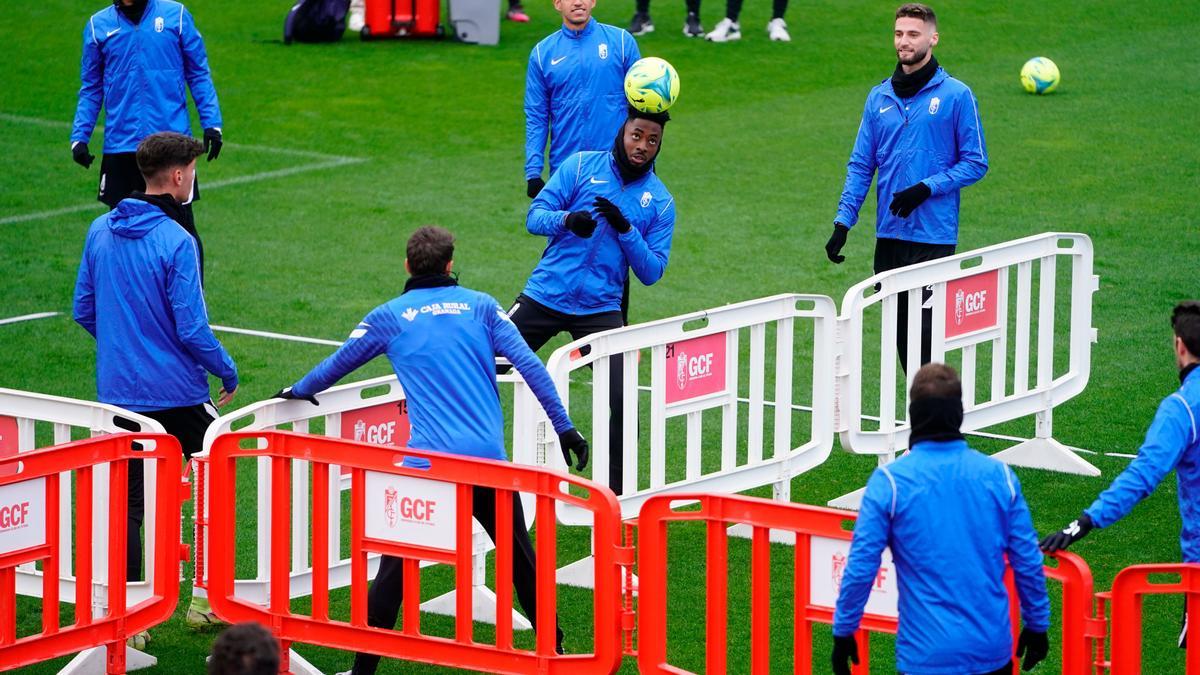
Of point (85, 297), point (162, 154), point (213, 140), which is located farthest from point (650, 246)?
point (213, 140)

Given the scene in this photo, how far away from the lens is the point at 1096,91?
23.3 m

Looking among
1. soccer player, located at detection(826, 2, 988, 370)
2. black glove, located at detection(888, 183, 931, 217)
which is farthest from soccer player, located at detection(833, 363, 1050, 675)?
black glove, located at detection(888, 183, 931, 217)

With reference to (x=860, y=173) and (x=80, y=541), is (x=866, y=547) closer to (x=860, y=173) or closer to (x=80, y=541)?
(x=80, y=541)

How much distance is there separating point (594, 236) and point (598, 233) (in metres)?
0.03

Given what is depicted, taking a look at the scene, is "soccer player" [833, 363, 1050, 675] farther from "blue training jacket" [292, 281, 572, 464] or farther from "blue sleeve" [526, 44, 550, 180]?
"blue sleeve" [526, 44, 550, 180]

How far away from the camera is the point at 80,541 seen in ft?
24.6

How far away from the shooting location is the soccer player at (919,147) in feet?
36.3

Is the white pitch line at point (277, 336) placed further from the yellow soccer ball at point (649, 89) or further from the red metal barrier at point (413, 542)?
the red metal barrier at point (413, 542)

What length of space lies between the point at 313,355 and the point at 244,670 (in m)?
8.46

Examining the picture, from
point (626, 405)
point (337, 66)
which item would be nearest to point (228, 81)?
point (337, 66)

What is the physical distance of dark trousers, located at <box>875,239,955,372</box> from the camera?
1042 cm

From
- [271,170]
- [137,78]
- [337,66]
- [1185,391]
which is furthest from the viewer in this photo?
[337,66]

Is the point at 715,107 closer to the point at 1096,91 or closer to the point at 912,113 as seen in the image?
the point at 1096,91

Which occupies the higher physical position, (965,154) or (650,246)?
(965,154)
